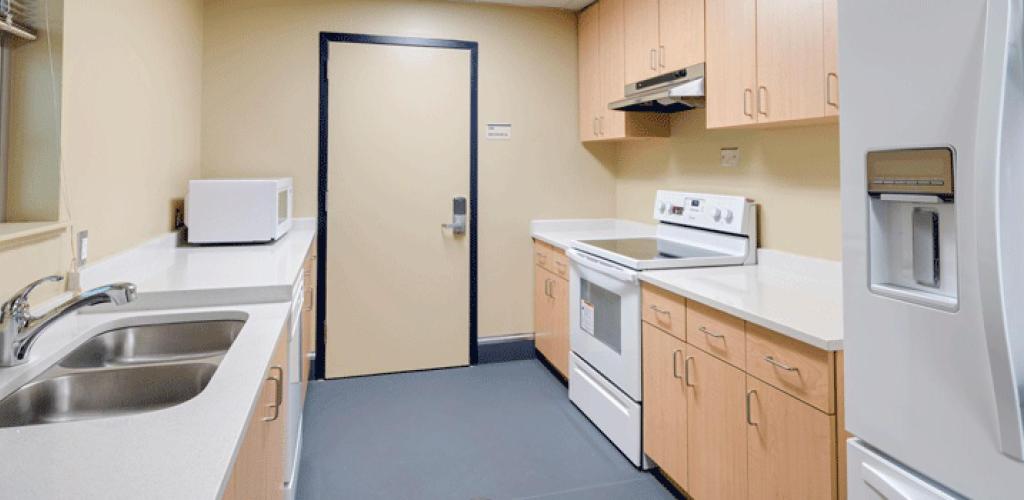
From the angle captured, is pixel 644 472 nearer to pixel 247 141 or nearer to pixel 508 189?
pixel 508 189

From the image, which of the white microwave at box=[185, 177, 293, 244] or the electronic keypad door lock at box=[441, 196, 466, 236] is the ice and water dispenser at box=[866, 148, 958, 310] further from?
the electronic keypad door lock at box=[441, 196, 466, 236]

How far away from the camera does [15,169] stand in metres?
1.50

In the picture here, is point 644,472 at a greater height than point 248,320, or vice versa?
point 248,320

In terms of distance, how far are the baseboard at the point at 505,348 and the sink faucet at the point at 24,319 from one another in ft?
8.88

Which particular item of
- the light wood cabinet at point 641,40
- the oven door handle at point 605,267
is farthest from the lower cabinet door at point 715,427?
the light wood cabinet at point 641,40

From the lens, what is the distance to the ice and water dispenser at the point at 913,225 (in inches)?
36.9

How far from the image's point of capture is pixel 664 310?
2119 mm

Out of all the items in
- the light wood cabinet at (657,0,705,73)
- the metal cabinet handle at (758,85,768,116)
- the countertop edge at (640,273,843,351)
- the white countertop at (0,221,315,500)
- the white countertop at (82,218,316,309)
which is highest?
the light wood cabinet at (657,0,705,73)

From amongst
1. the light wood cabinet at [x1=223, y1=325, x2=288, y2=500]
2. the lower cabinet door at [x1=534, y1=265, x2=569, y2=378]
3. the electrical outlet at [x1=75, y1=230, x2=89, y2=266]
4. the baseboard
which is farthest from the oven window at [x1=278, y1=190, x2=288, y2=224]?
the lower cabinet door at [x1=534, y1=265, x2=569, y2=378]

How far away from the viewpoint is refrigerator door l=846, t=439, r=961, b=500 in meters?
1.00

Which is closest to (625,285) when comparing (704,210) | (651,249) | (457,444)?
(651,249)

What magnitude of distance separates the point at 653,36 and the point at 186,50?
2399 millimetres

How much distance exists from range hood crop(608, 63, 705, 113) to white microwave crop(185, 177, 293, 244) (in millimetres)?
1848

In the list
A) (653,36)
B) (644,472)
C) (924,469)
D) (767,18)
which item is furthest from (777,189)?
(924,469)
